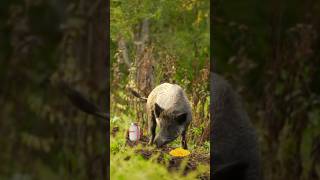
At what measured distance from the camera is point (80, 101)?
2.48 meters

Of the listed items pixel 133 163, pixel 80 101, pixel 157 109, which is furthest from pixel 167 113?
pixel 80 101

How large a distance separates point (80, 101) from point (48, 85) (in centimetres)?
22

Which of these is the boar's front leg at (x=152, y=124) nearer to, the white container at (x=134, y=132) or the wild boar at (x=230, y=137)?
the white container at (x=134, y=132)

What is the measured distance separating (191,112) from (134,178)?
21cm

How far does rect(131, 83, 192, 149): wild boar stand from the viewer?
1.83 m

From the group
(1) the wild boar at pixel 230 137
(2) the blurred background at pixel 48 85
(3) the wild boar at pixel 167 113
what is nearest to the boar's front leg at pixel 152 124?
(3) the wild boar at pixel 167 113

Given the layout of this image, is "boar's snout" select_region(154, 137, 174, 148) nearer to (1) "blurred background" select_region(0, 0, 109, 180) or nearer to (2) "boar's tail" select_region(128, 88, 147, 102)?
(2) "boar's tail" select_region(128, 88, 147, 102)

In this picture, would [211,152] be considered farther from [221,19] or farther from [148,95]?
[221,19]

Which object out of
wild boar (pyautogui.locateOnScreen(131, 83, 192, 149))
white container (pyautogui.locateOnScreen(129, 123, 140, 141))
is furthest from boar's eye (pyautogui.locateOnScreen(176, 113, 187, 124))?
white container (pyautogui.locateOnScreen(129, 123, 140, 141))

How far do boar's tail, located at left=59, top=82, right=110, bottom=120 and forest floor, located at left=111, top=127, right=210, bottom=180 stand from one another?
0.24m

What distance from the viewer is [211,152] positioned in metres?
1.86

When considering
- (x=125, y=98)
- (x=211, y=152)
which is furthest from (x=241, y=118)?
(x=125, y=98)

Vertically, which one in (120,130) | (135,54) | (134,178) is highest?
(135,54)

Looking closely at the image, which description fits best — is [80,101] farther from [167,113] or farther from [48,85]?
[167,113]
